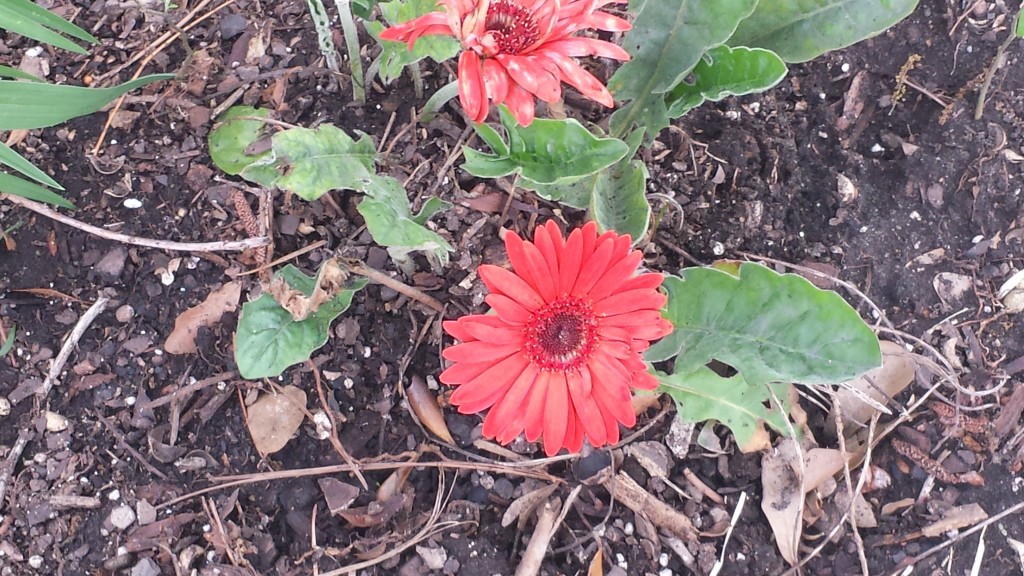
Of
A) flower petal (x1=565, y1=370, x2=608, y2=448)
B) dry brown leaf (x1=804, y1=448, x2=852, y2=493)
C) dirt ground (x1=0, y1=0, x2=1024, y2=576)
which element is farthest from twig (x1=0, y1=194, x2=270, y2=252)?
dry brown leaf (x1=804, y1=448, x2=852, y2=493)

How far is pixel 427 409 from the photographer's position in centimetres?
182

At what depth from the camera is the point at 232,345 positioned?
182cm

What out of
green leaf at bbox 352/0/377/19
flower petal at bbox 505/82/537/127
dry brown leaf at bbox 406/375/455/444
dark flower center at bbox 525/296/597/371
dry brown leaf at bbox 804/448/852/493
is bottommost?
dry brown leaf at bbox 406/375/455/444

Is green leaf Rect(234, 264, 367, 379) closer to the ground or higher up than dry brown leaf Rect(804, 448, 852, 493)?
higher up

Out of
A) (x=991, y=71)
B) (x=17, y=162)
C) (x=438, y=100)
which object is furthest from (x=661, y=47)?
(x=17, y=162)

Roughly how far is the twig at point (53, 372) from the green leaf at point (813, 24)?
1573 millimetres

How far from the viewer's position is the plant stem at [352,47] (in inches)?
65.4

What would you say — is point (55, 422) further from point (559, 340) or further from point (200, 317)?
point (559, 340)

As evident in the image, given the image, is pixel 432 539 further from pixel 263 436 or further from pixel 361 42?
pixel 361 42

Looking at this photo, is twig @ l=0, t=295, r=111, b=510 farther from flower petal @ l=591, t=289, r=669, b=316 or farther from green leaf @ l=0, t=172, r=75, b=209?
flower petal @ l=591, t=289, r=669, b=316

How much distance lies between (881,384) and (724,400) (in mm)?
415

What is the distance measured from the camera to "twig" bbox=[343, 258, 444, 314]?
169cm

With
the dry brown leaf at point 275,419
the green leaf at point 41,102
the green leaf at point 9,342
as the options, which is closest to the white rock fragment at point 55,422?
the green leaf at point 9,342

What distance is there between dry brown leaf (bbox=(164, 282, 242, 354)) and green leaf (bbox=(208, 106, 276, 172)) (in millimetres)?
276
